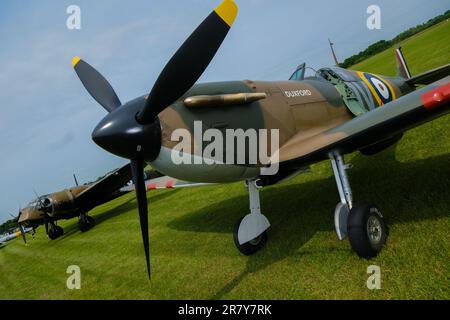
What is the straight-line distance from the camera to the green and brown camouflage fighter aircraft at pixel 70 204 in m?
15.4

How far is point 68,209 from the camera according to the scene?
15891mm

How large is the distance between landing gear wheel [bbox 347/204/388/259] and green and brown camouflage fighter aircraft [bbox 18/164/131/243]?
12974 mm

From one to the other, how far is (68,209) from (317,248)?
1424 cm

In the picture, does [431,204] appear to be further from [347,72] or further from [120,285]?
[120,285]

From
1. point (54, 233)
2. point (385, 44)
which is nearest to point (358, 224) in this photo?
point (54, 233)

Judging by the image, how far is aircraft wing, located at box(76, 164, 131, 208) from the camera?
15977 millimetres

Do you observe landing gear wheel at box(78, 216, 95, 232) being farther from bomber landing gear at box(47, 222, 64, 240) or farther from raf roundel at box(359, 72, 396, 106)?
raf roundel at box(359, 72, 396, 106)

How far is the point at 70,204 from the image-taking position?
52.2 ft

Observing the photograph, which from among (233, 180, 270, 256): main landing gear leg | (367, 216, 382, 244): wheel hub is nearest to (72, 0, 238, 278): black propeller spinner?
(233, 180, 270, 256): main landing gear leg

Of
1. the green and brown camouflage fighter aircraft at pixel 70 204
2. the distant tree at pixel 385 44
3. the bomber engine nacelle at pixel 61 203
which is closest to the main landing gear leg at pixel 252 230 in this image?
the green and brown camouflage fighter aircraft at pixel 70 204

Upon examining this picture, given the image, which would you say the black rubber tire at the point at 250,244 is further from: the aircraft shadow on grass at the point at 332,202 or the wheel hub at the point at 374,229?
the wheel hub at the point at 374,229

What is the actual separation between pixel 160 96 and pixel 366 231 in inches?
114

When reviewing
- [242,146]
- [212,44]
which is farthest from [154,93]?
[242,146]
